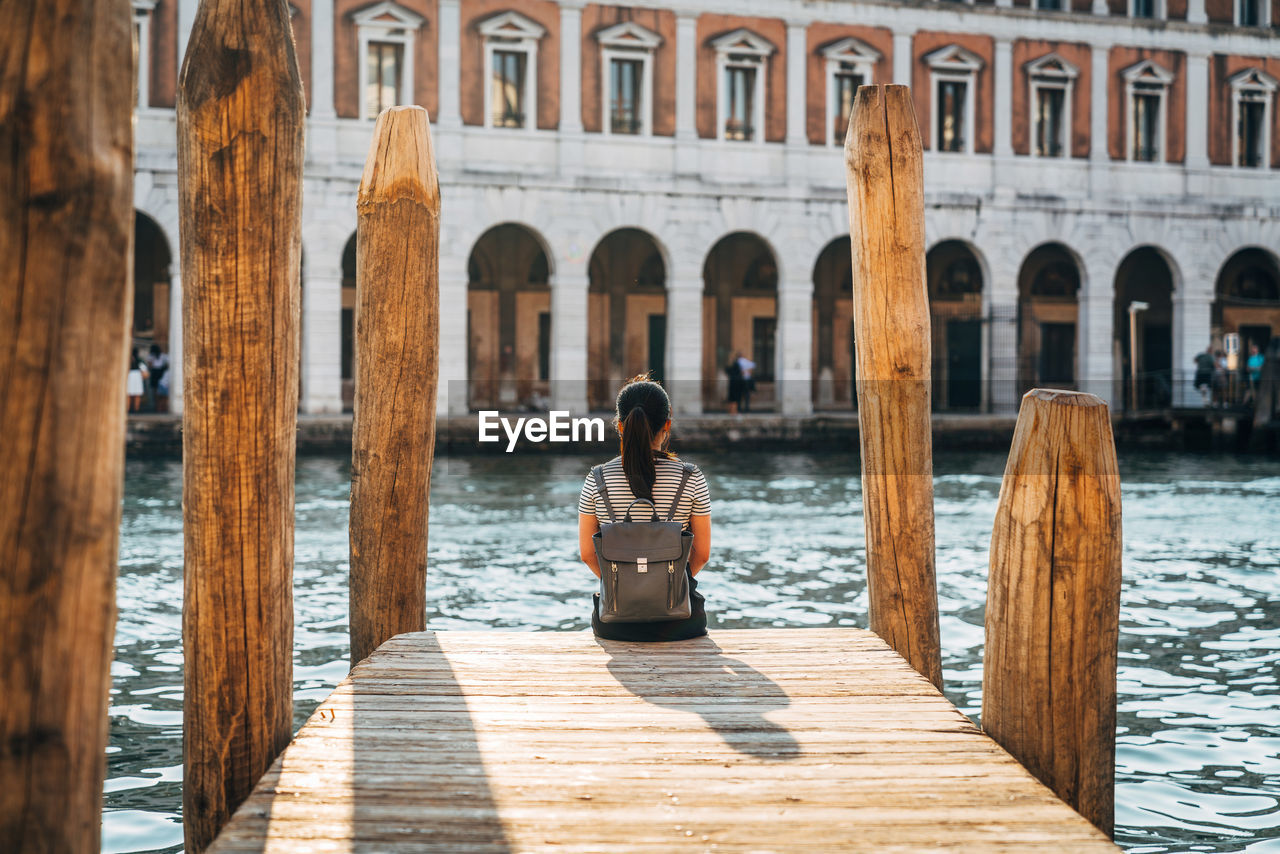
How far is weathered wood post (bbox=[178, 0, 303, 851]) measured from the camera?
3.13 metres

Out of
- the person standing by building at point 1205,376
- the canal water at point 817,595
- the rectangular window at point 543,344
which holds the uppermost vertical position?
the rectangular window at point 543,344

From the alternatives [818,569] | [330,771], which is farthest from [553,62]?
[330,771]

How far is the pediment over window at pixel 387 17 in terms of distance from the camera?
846 inches

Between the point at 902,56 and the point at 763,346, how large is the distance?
6530 millimetres

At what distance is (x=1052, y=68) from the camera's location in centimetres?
2467

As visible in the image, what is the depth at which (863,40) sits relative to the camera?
23.8 meters

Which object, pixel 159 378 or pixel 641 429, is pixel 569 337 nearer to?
pixel 159 378

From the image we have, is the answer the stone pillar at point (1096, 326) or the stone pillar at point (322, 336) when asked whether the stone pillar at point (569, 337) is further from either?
the stone pillar at point (1096, 326)

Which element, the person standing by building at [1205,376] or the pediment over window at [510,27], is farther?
the person standing by building at [1205,376]

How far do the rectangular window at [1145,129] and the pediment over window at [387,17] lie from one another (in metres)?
13.9

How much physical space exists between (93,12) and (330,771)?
6.10 feet

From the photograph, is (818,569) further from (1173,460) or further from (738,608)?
(1173,460)

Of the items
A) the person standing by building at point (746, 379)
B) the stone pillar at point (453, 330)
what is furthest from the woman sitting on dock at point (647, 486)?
the person standing by building at point (746, 379)

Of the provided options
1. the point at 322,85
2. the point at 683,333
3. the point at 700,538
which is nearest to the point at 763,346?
the point at 683,333
